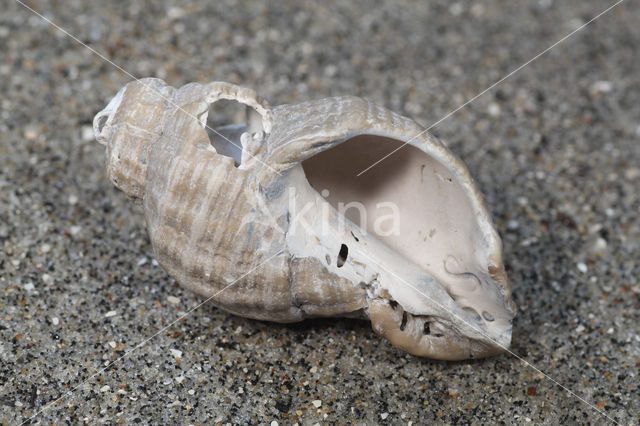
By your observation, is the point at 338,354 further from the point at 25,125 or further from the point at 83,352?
the point at 25,125

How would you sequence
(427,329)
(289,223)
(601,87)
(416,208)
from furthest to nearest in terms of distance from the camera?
(601,87), (416,208), (427,329), (289,223)

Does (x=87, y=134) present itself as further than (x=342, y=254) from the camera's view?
Yes

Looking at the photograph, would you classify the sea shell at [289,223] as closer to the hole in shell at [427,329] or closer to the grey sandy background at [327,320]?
the hole in shell at [427,329]

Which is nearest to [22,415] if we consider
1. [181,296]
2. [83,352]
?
[83,352]

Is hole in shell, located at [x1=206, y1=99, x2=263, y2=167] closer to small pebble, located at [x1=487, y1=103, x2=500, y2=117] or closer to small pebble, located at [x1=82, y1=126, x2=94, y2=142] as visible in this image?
small pebble, located at [x1=82, y1=126, x2=94, y2=142]

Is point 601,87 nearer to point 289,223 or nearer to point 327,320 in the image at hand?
point 327,320

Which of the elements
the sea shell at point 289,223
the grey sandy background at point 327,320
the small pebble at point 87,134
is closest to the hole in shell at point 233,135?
→ the sea shell at point 289,223

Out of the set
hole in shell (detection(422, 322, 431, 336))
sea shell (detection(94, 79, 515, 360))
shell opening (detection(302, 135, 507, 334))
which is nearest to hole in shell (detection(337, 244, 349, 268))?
sea shell (detection(94, 79, 515, 360))

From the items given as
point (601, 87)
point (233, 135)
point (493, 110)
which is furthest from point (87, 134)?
point (601, 87)
